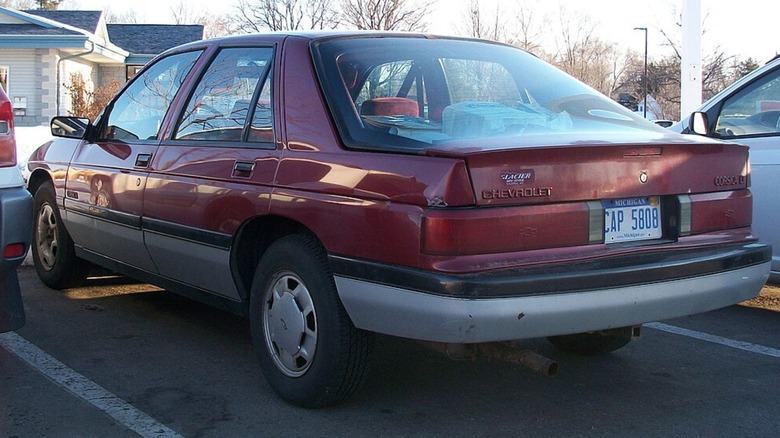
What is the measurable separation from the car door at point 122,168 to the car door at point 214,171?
0.19 meters

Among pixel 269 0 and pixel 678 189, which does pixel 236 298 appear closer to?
pixel 678 189

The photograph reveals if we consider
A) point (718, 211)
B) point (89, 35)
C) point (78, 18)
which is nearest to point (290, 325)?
point (718, 211)

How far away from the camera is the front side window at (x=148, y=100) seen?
502 centimetres

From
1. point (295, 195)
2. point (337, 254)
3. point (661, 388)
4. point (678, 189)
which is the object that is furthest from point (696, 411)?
point (295, 195)

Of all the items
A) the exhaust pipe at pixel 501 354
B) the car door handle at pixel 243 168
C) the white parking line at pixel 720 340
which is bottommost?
the white parking line at pixel 720 340

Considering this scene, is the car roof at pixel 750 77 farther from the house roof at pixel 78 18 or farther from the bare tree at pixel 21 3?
the bare tree at pixel 21 3

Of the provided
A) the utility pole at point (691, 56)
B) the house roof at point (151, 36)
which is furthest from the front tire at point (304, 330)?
the house roof at point (151, 36)

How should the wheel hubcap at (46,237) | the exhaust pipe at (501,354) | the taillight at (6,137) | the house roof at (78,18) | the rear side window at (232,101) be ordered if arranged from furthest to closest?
the house roof at (78,18) < the wheel hubcap at (46,237) < the rear side window at (232,101) < the taillight at (6,137) < the exhaust pipe at (501,354)

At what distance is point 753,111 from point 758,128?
0.14 meters

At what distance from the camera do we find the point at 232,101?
4477 mm

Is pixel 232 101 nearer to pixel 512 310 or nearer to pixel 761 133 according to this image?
pixel 512 310

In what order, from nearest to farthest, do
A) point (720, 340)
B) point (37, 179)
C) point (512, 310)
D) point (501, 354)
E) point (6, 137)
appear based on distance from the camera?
point (512, 310) < point (501, 354) < point (6, 137) < point (720, 340) < point (37, 179)

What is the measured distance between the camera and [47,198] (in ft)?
20.1

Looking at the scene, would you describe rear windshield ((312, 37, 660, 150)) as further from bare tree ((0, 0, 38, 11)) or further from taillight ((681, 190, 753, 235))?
bare tree ((0, 0, 38, 11))
